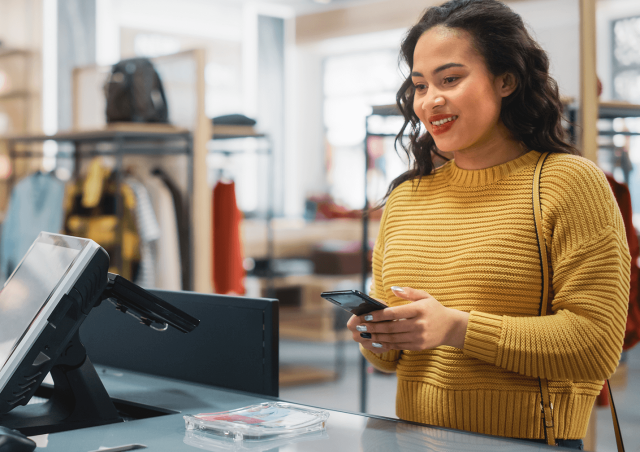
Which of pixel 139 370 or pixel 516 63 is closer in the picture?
pixel 516 63

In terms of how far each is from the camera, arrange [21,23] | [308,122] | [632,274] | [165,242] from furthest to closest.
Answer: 1. [308,122]
2. [21,23]
3. [165,242]
4. [632,274]

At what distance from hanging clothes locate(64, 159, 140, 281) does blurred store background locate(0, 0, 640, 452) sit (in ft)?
0.04

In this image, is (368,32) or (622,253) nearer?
(622,253)

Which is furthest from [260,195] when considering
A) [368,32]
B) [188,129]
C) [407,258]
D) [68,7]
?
[407,258]

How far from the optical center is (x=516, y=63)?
1.29 meters

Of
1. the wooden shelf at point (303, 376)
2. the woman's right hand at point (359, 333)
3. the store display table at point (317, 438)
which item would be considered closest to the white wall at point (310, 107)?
the wooden shelf at point (303, 376)

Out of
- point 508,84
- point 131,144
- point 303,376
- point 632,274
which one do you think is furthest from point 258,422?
point 303,376

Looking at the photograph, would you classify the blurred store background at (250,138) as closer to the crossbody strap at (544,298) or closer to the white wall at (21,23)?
the white wall at (21,23)

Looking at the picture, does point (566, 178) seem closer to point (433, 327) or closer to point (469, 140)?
point (469, 140)

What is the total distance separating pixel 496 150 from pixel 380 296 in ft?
1.12

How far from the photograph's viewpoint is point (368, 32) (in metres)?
8.49

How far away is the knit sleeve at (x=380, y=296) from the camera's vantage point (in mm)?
1369

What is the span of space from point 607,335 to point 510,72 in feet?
1.56

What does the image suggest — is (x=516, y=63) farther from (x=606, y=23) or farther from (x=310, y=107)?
(x=310, y=107)
